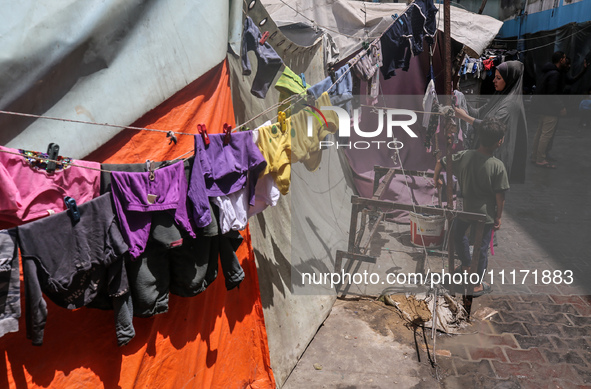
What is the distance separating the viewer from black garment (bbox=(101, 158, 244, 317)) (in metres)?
2.66

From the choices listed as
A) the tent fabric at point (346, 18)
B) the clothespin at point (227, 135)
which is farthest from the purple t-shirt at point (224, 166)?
the tent fabric at point (346, 18)

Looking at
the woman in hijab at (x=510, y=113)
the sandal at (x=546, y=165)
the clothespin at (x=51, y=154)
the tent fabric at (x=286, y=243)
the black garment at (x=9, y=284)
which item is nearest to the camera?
the black garment at (x=9, y=284)

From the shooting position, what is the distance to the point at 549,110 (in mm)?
11102

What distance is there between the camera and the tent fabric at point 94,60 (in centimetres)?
223

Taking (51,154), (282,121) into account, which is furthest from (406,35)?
(51,154)

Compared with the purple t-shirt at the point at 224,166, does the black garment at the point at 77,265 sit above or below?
below

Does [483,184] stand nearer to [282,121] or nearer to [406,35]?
[406,35]

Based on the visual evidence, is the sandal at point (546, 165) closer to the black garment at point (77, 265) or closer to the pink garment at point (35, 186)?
the black garment at point (77, 265)

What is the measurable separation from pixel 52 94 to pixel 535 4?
24.4m

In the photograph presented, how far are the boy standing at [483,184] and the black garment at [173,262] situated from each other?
3.48 metres

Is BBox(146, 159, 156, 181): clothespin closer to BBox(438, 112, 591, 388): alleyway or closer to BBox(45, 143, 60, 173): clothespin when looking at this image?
BBox(45, 143, 60, 173): clothespin

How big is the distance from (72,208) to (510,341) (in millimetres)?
4661

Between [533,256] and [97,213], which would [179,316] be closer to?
[97,213]

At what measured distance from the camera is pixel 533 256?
705 centimetres
